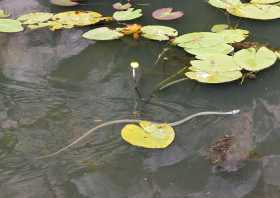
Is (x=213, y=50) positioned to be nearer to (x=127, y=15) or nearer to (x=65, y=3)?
(x=127, y=15)

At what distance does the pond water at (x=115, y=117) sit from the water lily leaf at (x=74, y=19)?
0.05 m

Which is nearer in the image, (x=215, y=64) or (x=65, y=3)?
(x=215, y=64)

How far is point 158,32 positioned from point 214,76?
43 centimetres

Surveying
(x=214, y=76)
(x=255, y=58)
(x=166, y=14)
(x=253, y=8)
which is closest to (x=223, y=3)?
(x=253, y=8)

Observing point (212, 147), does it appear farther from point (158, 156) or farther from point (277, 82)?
point (277, 82)

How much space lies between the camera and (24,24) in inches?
89.1

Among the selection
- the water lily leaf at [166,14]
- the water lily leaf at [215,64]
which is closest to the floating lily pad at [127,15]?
the water lily leaf at [166,14]

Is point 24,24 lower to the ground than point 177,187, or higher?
higher

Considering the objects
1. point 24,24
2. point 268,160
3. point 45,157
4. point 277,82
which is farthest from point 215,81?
point 24,24

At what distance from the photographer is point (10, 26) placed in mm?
2209

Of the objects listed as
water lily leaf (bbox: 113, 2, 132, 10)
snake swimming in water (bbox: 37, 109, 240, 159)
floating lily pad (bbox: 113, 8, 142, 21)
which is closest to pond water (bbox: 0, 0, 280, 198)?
snake swimming in water (bbox: 37, 109, 240, 159)

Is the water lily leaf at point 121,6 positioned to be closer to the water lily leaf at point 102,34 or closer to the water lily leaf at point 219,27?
the water lily leaf at point 102,34

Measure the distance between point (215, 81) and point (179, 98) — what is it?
0.14 metres

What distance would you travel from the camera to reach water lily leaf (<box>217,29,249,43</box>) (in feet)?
6.46
